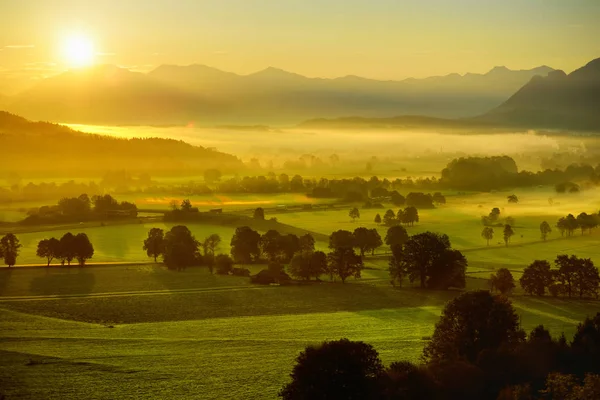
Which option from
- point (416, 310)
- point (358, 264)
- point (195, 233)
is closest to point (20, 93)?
point (195, 233)

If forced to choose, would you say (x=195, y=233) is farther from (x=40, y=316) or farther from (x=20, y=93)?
(x=20, y=93)

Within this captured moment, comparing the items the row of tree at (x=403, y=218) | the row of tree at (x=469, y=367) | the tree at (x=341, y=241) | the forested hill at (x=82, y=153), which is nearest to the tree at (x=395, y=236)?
the tree at (x=341, y=241)

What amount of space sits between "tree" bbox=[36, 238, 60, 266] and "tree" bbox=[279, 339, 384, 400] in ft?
138

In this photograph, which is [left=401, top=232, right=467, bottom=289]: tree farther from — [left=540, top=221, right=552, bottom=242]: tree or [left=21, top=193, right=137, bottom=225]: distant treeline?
[left=21, top=193, right=137, bottom=225]: distant treeline

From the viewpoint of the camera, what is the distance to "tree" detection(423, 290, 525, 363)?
3784 centimetres

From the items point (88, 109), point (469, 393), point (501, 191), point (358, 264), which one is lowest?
point (469, 393)

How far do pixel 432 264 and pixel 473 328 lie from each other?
24.0 metres

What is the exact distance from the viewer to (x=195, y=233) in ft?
294

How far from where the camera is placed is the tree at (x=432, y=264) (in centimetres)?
6244

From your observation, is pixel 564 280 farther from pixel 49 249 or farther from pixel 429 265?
pixel 49 249

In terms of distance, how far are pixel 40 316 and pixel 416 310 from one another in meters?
26.6

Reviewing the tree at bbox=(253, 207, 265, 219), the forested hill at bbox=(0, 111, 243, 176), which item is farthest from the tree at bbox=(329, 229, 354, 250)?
the forested hill at bbox=(0, 111, 243, 176)

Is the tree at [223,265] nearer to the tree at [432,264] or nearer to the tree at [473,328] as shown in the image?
the tree at [432,264]

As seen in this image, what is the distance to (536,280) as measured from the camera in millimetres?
59344
